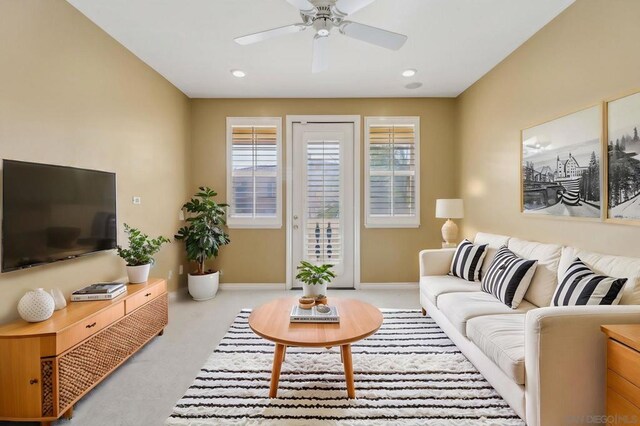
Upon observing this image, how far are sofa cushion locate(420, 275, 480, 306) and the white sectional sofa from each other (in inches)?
19.6

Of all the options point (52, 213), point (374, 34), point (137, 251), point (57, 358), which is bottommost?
point (57, 358)

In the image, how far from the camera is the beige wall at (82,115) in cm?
188

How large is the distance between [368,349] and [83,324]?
2011 mm

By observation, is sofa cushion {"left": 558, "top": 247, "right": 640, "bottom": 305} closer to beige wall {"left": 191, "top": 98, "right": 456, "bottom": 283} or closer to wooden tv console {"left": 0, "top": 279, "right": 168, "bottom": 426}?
beige wall {"left": 191, "top": 98, "right": 456, "bottom": 283}

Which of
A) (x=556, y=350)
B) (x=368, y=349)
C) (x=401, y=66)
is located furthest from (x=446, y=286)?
(x=401, y=66)

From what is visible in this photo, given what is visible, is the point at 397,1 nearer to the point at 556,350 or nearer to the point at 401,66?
the point at 401,66

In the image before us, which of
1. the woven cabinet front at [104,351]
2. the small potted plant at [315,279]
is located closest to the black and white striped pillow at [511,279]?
the small potted plant at [315,279]

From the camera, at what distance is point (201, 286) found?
383 centimetres

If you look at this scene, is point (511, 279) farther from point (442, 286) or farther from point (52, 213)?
point (52, 213)

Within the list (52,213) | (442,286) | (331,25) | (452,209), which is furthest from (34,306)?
(452,209)

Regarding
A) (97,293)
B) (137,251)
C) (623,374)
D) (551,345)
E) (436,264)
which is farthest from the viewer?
(436,264)

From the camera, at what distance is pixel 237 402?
1888 millimetres

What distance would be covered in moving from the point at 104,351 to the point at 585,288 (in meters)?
2.99

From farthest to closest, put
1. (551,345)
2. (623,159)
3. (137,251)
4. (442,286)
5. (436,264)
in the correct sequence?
(436,264) < (442,286) < (137,251) < (623,159) < (551,345)
